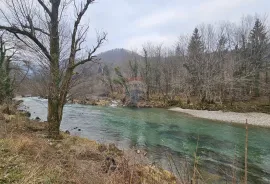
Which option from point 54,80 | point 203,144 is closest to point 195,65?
point 203,144

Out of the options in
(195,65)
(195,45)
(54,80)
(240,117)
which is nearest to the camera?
(54,80)

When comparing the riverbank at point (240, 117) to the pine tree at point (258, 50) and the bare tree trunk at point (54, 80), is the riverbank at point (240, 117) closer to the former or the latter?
the pine tree at point (258, 50)

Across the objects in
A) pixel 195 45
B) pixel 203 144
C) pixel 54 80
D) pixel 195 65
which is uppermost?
pixel 195 45

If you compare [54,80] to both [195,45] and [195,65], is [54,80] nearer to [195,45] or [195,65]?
[195,65]

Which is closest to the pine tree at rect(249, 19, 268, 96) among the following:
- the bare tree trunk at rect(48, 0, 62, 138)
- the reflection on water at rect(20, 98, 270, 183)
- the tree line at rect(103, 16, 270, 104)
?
the tree line at rect(103, 16, 270, 104)

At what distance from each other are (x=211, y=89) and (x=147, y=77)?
16.2 meters

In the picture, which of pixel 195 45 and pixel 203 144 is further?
pixel 195 45

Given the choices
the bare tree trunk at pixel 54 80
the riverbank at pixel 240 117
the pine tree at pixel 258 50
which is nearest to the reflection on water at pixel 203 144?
the riverbank at pixel 240 117

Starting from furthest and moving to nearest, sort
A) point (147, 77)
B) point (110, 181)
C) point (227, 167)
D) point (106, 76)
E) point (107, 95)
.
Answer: point (106, 76) → point (107, 95) → point (147, 77) → point (227, 167) → point (110, 181)

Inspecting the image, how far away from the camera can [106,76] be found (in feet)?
206

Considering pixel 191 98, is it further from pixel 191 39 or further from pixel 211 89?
pixel 191 39

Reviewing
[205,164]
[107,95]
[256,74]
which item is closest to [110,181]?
[205,164]

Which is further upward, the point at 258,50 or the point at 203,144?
the point at 258,50

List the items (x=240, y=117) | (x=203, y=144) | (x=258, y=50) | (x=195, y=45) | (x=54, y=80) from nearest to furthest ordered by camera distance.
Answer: (x=54, y=80), (x=203, y=144), (x=240, y=117), (x=258, y=50), (x=195, y=45)
